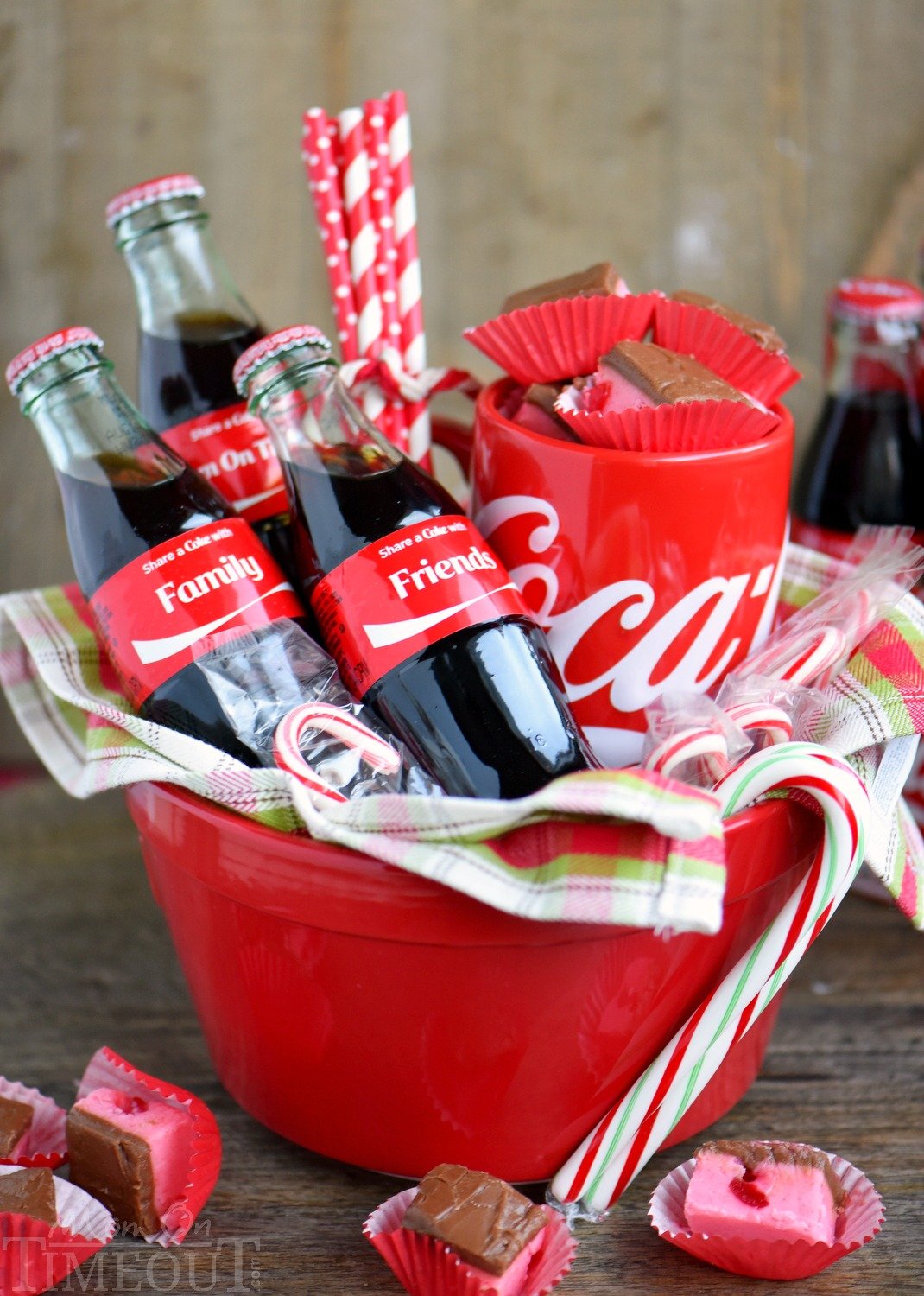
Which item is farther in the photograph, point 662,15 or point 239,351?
point 662,15

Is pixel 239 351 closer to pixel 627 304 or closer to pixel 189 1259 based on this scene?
pixel 627 304

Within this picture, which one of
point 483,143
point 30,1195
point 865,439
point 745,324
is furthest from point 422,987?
point 483,143

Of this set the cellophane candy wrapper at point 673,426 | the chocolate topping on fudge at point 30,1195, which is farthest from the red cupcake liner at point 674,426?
the chocolate topping on fudge at point 30,1195

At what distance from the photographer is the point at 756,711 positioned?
2.03ft

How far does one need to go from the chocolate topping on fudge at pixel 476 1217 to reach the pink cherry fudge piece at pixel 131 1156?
130 mm

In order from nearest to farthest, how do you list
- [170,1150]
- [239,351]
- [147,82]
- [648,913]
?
[648,913] → [170,1150] → [239,351] → [147,82]

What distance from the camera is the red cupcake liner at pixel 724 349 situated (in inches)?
27.8

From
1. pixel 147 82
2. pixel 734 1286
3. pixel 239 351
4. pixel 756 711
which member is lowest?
pixel 734 1286

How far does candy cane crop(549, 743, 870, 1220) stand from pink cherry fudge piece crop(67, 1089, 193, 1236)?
0.62ft

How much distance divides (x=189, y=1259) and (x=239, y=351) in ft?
1.69

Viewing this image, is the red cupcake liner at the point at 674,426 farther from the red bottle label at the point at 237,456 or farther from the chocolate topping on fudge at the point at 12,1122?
the chocolate topping on fudge at the point at 12,1122

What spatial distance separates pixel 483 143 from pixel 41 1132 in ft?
2.82

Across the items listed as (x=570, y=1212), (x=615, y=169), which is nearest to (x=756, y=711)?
(x=570, y=1212)

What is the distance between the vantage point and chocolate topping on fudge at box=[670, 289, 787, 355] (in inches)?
28.1
